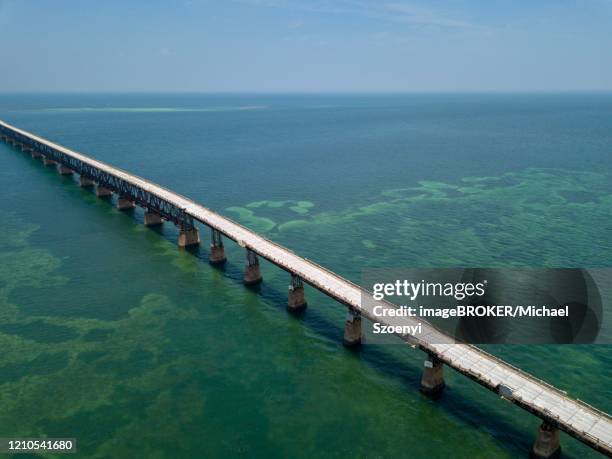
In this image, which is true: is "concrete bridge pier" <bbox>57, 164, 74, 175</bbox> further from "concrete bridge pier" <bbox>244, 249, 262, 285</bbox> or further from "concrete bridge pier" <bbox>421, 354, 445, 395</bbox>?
"concrete bridge pier" <bbox>421, 354, 445, 395</bbox>

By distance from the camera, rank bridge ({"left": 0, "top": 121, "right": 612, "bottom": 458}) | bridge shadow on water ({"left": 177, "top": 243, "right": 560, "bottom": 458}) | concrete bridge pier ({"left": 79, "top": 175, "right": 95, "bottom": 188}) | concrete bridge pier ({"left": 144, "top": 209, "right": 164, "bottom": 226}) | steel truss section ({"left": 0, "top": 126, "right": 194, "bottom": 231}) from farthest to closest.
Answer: concrete bridge pier ({"left": 79, "top": 175, "right": 95, "bottom": 188})
concrete bridge pier ({"left": 144, "top": 209, "right": 164, "bottom": 226})
steel truss section ({"left": 0, "top": 126, "right": 194, "bottom": 231})
bridge shadow on water ({"left": 177, "top": 243, "right": 560, "bottom": 458})
bridge ({"left": 0, "top": 121, "right": 612, "bottom": 458})

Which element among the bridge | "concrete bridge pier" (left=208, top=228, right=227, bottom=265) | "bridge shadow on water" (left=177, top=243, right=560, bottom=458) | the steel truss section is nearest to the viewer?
the bridge

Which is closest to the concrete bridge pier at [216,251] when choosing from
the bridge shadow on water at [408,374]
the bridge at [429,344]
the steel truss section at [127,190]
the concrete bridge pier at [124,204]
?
the bridge at [429,344]

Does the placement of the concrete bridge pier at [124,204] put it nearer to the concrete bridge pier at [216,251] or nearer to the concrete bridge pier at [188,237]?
the concrete bridge pier at [188,237]

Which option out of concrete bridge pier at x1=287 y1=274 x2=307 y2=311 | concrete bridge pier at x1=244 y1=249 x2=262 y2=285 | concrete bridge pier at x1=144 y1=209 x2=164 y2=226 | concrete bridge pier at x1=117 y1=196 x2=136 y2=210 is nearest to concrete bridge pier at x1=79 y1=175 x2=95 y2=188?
concrete bridge pier at x1=117 y1=196 x2=136 y2=210

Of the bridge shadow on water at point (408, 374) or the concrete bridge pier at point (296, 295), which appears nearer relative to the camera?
the bridge shadow on water at point (408, 374)

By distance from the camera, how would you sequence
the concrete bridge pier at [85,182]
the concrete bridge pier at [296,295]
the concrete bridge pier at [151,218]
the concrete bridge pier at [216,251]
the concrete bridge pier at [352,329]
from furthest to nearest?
the concrete bridge pier at [85,182] → the concrete bridge pier at [151,218] → the concrete bridge pier at [216,251] → the concrete bridge pier at [296,295] → the concrete bridge pier at [352,329]

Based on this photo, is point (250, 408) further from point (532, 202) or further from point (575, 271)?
point (532, 202)

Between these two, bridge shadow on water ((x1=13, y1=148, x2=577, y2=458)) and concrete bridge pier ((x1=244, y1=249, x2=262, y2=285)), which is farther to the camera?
concrete bridge pier ((x1=244, y1=249, x2=262, y2=285))
